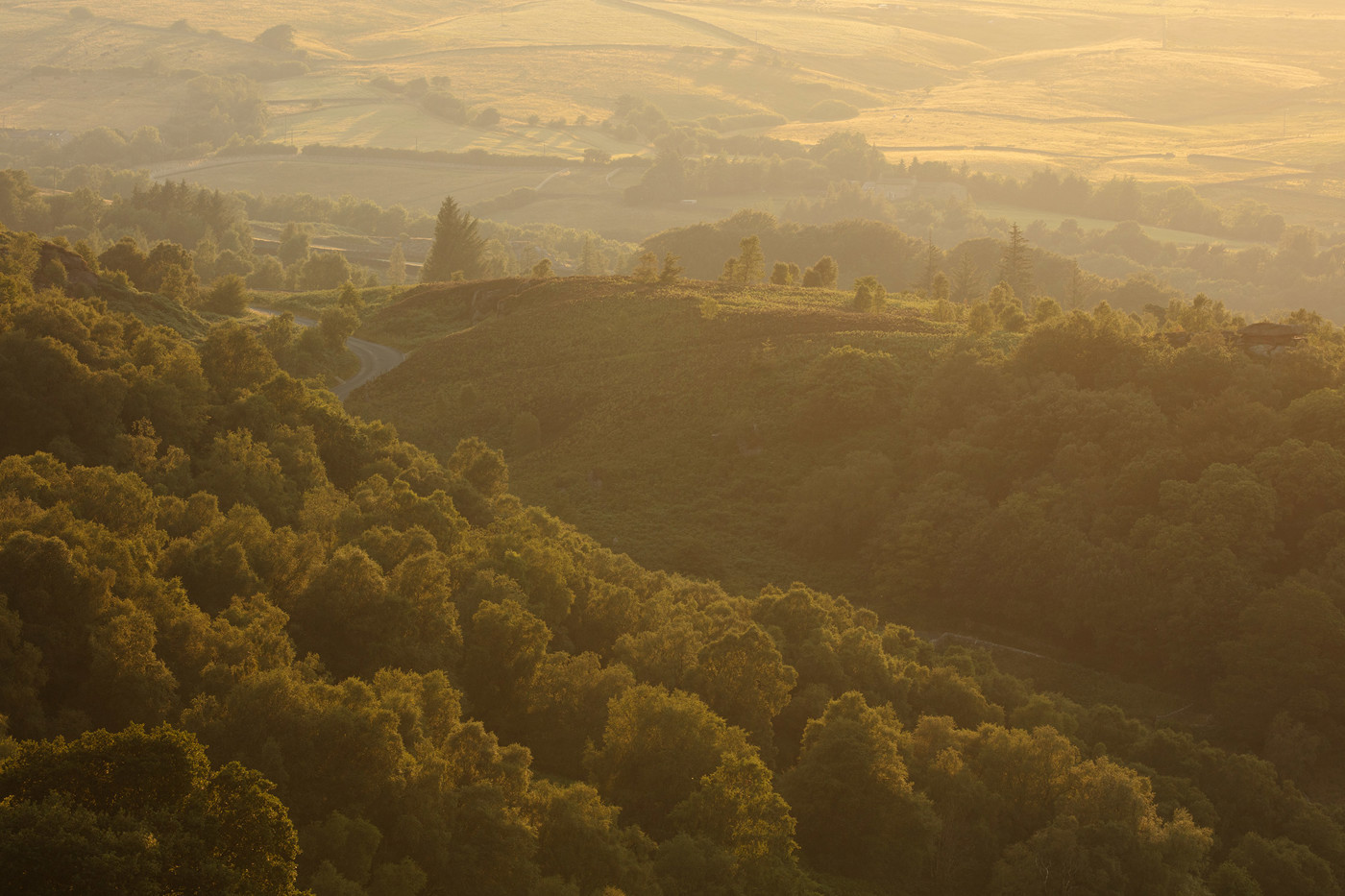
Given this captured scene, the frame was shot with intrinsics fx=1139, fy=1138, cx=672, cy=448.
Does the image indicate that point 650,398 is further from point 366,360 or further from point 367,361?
point 366,360

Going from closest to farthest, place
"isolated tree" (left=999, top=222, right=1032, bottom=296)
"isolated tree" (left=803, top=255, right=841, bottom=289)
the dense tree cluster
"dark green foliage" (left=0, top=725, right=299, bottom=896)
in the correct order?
1. "dark green foliage" (left=0, top=725, right=299, bottom=896)
2. the dense tree cluster
3. "isolated tree" (left=803, top=255, right=841, bottom=289)
4. "isolated tree" (left=999, top=222, right=1032, bottom=296)

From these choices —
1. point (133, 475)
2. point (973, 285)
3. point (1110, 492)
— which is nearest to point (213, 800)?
point (133, 475)

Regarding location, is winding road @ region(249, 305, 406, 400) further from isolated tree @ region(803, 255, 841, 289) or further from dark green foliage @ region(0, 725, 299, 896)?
dark green foliage @ region(0, 725, 299, 896)

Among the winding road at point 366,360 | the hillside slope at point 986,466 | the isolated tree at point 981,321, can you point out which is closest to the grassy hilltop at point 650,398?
the hillside slope at point 986,466

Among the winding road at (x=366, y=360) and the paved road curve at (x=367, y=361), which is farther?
the winding road at (x=366, y=360)

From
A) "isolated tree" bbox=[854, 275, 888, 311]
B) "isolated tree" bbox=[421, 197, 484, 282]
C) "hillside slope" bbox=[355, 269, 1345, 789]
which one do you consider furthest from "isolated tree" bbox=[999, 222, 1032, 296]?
"isolated tree" bbox=[421, 197, 484, 282]

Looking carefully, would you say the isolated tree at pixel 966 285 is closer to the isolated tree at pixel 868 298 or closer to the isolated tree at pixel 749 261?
the isolated tree at pixel 749 261
